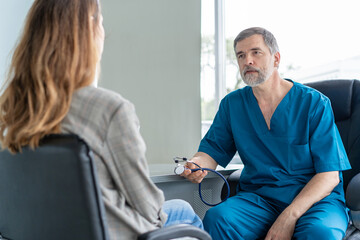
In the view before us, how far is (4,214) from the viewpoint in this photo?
0.96 meters

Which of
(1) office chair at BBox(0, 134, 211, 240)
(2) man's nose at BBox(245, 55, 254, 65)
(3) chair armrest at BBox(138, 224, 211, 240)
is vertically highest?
(2) man's nose at BBox(245, 55, 254, 65)

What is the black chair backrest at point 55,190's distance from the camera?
761 mm

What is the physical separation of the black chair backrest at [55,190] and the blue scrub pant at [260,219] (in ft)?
2.64

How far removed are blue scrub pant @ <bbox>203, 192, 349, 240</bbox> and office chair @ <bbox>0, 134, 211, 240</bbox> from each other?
0.61 metres

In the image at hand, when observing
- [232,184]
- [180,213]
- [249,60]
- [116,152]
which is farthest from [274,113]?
[116,152]

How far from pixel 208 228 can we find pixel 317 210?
42cm

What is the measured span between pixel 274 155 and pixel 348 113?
43 cm

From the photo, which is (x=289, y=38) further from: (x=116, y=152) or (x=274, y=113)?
(x=116, y=152)

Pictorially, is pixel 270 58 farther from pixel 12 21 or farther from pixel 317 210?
pixel 12 21

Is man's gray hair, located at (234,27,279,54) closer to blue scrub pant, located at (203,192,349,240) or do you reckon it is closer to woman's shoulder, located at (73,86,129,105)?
blue scrub pant, located at (203,192,349,240)

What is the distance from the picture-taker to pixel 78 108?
858 mm

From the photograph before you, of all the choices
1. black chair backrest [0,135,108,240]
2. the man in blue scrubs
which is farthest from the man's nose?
black chair backrest [0,135,108,240]

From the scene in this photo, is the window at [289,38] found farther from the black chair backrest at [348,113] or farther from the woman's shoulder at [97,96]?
the woman's shoulder at [97,96]

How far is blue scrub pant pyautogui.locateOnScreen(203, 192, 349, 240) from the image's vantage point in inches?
53.7
